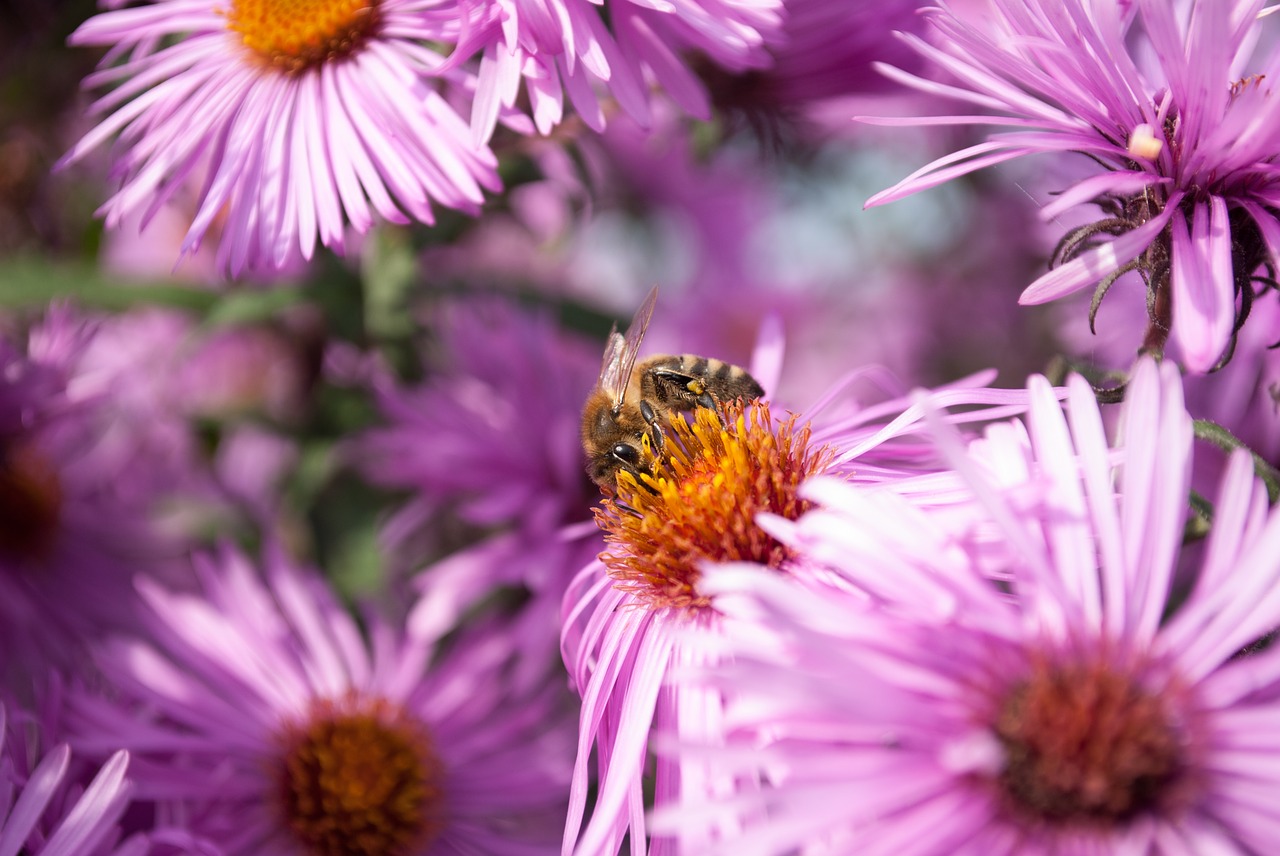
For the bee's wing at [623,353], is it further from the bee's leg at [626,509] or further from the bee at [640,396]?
the bee's leg at [626,509]

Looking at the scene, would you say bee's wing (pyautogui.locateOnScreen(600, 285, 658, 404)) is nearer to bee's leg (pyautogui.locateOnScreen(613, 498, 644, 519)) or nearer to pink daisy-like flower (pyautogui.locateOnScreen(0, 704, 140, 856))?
bee's leg (pyautogui.locateOnScreen(613, 498, 644, 519))

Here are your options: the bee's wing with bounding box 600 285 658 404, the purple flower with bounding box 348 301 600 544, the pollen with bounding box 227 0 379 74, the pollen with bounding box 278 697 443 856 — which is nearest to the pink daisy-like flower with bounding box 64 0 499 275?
the pollen with bounding box 227 0 379 74

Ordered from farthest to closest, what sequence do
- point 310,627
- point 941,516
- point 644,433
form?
point 310,627
point 644,433
point 941,516

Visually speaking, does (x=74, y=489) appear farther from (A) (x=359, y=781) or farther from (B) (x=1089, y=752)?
(B) (x=1089, y=752)

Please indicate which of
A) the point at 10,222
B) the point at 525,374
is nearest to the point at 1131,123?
the point at 525,374

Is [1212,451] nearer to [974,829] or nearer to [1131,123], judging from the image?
[1131,123]

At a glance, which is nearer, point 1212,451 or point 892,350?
point 1212,451
